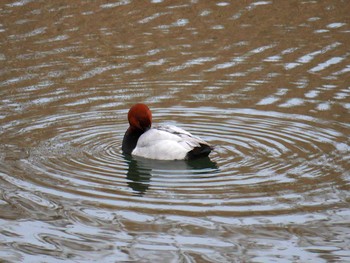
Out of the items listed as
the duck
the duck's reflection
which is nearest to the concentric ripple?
the duck's reflection

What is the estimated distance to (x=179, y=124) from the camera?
12.6 meters

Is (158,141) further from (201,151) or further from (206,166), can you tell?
(206,166)

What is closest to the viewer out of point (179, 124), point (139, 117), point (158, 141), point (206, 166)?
point (206, 166)

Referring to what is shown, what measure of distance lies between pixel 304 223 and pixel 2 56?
7689mm

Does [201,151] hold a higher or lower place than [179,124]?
higher

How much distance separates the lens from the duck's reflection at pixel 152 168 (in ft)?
34.5

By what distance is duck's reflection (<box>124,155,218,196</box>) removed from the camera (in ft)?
34.5

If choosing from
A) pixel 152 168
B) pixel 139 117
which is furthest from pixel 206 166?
pixel 139 117

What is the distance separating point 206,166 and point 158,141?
2.52ft

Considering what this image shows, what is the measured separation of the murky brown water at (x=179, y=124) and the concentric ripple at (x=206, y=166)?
2 cm

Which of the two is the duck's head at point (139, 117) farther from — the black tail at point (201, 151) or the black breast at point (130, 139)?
the black tail at point (201, 151)

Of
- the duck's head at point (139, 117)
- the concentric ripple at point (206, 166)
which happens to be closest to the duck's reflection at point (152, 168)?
the concentric ripple at point (206, 166)

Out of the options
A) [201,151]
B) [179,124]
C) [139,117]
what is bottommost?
[179,124]

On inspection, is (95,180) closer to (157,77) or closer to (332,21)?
(157,77)
